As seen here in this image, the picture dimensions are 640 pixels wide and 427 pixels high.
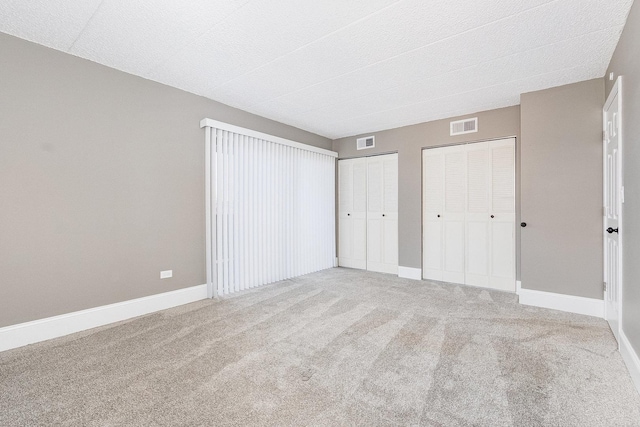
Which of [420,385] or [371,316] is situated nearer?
[420,385]

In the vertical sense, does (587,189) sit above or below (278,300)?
above

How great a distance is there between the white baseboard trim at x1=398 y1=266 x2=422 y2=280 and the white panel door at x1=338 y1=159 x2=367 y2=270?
81 cm

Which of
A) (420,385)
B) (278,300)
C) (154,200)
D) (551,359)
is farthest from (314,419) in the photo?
(154,200)

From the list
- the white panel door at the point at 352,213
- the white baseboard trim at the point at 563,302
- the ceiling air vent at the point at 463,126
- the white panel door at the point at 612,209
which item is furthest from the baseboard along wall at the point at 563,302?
the white panel door at the point at 352,213

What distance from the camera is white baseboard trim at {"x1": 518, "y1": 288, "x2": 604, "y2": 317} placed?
10.5 feet

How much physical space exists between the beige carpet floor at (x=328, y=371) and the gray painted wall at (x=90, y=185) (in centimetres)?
52

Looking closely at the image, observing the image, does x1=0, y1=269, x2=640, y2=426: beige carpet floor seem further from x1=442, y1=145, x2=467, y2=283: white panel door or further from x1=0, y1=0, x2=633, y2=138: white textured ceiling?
x1=0, y1=0, x2=633, y2=138: white textured ceiling

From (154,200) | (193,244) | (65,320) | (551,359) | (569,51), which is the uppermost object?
(569,51)

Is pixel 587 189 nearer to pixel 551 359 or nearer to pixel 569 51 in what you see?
pixel 569 51

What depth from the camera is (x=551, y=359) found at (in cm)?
227

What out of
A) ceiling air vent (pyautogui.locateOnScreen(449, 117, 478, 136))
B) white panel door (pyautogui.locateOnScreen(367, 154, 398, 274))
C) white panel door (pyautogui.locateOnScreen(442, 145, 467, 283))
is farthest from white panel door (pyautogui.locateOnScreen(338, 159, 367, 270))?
ceiling air vent (pyautogui.locateOnScreen(449, 117, 478, 136))

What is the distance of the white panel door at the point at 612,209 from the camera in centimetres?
250

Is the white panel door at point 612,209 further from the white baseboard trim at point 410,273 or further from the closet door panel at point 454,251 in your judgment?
the white baseboard trim at point 410,273

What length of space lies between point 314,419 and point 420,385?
2.50 feet
